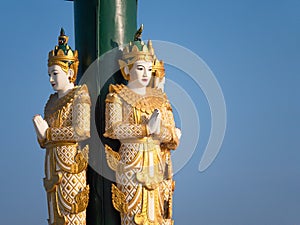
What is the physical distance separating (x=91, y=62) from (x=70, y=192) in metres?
1.55

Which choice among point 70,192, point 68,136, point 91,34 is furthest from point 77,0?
point 70,192

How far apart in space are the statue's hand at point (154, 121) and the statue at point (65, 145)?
69 centimetres

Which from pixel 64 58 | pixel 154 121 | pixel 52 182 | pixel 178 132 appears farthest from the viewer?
pixel 178 132

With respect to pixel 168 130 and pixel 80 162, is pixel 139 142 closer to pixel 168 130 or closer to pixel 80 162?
pixel 168 130

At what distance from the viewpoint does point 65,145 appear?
719 cm

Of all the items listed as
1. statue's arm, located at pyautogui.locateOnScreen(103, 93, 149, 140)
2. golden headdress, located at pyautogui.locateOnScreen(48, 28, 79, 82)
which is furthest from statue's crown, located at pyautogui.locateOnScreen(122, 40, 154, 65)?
golden headdress, located at pyautogui.locateOnScreen(48, 28, 79, 82)

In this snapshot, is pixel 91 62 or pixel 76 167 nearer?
pixel 76 167

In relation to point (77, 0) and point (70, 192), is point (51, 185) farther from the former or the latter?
point (77, 0)

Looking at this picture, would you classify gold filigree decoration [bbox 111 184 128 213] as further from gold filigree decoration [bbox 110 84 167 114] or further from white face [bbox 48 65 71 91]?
white face [bbox 48 65 71 91]

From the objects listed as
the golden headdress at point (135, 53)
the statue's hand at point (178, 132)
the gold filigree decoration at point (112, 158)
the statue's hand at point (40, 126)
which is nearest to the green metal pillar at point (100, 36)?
the gold filigree decoration at point (112, 158)

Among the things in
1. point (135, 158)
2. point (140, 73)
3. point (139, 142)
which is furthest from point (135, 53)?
point (135, 158)

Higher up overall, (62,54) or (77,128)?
(62,54)

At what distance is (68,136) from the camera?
712 centimetres

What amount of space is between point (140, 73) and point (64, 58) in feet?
2.81
